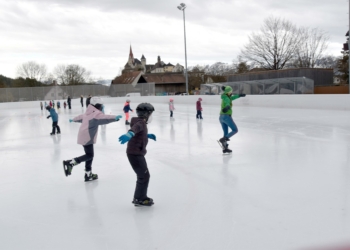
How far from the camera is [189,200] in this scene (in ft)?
13.5

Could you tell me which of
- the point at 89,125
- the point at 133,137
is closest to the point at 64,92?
the point at 89,125

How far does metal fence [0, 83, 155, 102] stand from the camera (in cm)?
3428

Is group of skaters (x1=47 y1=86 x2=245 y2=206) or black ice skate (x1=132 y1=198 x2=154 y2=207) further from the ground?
group of skaters (x1=47 y1=86 x2=245 y2=206)

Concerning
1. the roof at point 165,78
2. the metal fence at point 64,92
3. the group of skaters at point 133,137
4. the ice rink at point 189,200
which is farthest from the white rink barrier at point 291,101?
the roof at point 165,78

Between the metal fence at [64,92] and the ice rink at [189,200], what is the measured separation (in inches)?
1165

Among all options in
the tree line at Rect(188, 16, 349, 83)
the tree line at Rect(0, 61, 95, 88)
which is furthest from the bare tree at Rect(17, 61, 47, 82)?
the tree line at Rect(188, 16, 349, 83)

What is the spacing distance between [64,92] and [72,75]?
32.5m

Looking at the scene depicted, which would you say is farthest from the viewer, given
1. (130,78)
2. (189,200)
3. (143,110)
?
(130,78)

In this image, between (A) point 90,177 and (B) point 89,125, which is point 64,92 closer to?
(A) point 90,177

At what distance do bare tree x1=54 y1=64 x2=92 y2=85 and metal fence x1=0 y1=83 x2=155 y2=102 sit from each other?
28501mm

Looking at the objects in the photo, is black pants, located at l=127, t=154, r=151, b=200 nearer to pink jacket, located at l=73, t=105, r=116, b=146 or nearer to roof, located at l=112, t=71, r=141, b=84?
pink jacket, located at l=73, t=105, r=116, b=146

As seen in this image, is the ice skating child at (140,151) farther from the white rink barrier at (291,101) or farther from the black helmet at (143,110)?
the white rink barrier at (291,101)

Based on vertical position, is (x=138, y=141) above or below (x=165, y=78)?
below

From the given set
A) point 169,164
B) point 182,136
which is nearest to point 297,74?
point 182,136
